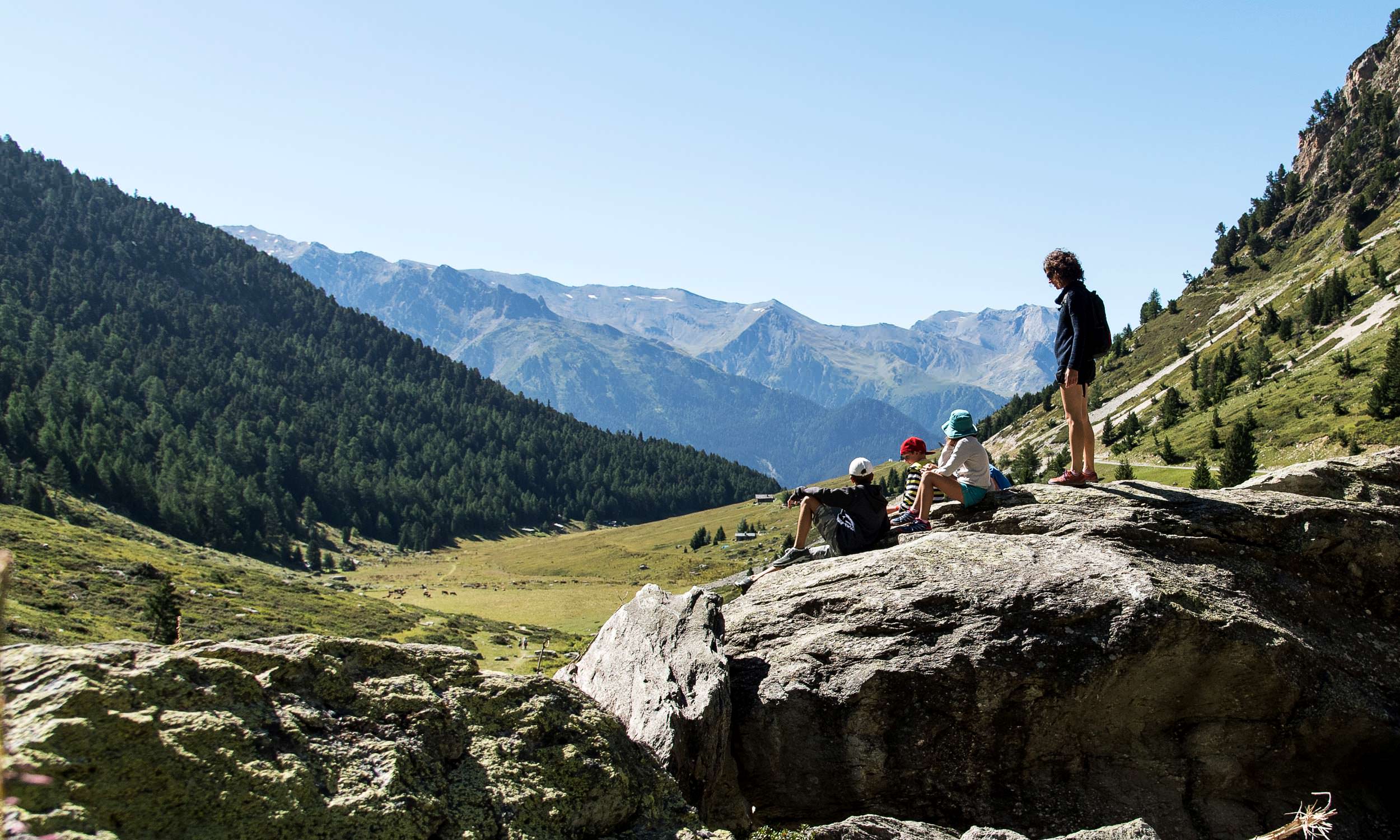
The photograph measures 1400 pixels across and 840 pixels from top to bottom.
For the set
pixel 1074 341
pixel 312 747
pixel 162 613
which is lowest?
pixel 162 613

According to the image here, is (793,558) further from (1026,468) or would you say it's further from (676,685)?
(1026,468)

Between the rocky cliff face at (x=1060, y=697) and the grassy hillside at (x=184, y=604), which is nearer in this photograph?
the rocky cliff face at (x=1060, y=697)

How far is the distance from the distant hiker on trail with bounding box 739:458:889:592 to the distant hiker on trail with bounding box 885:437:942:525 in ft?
1.73

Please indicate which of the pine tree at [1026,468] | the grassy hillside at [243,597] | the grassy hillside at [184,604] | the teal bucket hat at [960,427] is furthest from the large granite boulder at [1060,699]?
the pine tree at [1026,468]

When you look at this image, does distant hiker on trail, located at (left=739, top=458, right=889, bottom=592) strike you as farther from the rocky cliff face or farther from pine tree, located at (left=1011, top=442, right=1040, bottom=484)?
pine tree, located at (left=1011, top=442, right=1040, bottom=484)

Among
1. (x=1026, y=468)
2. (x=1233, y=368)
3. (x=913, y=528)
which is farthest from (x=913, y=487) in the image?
(x=1233, y=368)

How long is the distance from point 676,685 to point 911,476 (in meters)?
9.29

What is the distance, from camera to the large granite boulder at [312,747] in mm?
8445

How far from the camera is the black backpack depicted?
18.5 m

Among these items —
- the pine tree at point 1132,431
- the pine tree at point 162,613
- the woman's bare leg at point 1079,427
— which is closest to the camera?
the woman's bare leg at point 1079,427

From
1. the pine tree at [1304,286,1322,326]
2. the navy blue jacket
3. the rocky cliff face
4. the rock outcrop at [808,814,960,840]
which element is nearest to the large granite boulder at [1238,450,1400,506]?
the rocky cliff face

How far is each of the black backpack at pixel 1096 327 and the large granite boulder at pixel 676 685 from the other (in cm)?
1000

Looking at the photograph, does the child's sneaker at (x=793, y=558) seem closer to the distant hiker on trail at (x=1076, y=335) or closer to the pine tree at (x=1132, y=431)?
the distant hiker on trail at (x=1076, y=335)

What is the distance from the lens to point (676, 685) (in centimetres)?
1496
